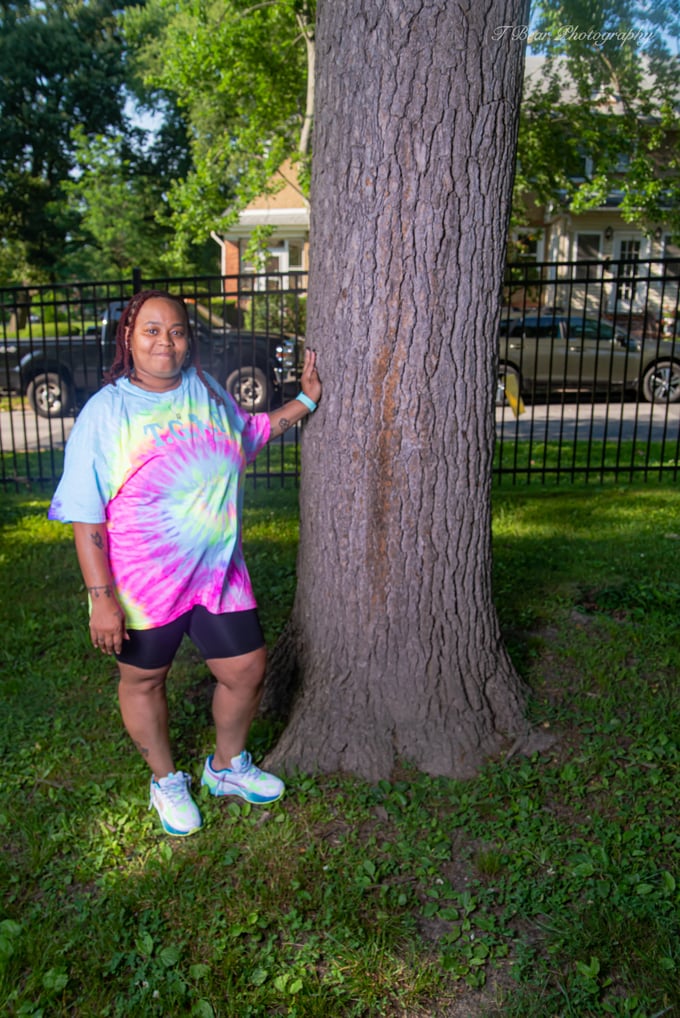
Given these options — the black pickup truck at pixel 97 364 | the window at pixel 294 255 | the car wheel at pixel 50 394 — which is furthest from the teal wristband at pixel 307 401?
the window at pixel 294 255

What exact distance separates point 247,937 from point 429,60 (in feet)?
9.23

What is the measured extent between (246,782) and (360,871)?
1.86 ft

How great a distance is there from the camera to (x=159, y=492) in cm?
284

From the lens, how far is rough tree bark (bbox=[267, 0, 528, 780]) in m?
3.04

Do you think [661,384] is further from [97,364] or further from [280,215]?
[280,215]

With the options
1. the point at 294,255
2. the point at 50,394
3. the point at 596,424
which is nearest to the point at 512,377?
the point at 596,424

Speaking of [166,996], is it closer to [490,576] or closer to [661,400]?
[490,576]

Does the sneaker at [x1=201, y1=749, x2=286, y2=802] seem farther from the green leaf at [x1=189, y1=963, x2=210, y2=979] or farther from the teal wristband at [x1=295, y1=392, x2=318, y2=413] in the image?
the teal wristband at [x1=295, y1=392, x2=318, y2=413]

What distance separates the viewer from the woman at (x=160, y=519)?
2.80 m

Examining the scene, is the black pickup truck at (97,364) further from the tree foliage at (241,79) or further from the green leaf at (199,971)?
the green leaf at (199,971)

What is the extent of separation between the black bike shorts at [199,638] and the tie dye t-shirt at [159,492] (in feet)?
0.12

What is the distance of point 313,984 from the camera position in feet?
8.13

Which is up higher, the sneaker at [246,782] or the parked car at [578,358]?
the parked car at [578,358]

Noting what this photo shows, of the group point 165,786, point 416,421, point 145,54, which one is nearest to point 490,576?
point 416,421
